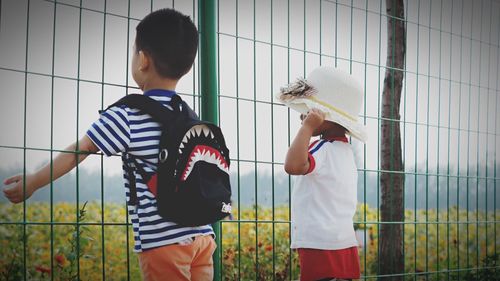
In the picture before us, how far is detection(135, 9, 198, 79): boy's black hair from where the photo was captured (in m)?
2.46

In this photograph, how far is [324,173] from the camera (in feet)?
9.71

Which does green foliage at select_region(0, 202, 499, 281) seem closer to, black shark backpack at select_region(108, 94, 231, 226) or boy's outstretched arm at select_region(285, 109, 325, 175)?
boy's outstretched arm at select_region(285, 109, 325, 175)

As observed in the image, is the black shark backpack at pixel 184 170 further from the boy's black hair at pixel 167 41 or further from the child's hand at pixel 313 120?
the child's hand at pixel 313 120

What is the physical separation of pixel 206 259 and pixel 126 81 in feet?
2.77

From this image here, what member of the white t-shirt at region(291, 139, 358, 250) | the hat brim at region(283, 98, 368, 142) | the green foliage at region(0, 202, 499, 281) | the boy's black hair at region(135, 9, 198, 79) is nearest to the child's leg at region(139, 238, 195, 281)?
the boy's black hair at region(135, 9, 198, 79)

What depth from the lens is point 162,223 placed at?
7.62 feet

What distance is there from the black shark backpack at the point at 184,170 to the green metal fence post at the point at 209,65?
52cm

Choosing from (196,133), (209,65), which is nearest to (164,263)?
(196,133)

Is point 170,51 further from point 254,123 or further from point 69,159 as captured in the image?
point 254,123

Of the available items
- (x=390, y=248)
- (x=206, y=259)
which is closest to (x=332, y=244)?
(x=206, y=259)

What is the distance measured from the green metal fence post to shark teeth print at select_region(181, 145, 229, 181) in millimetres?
526

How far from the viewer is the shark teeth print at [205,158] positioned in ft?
7.74

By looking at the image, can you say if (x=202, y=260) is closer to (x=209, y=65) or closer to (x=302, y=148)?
(x=302, y=148)

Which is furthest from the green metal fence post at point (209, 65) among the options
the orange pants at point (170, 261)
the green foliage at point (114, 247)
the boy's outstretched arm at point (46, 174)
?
the green foliage at point (114, 247)
